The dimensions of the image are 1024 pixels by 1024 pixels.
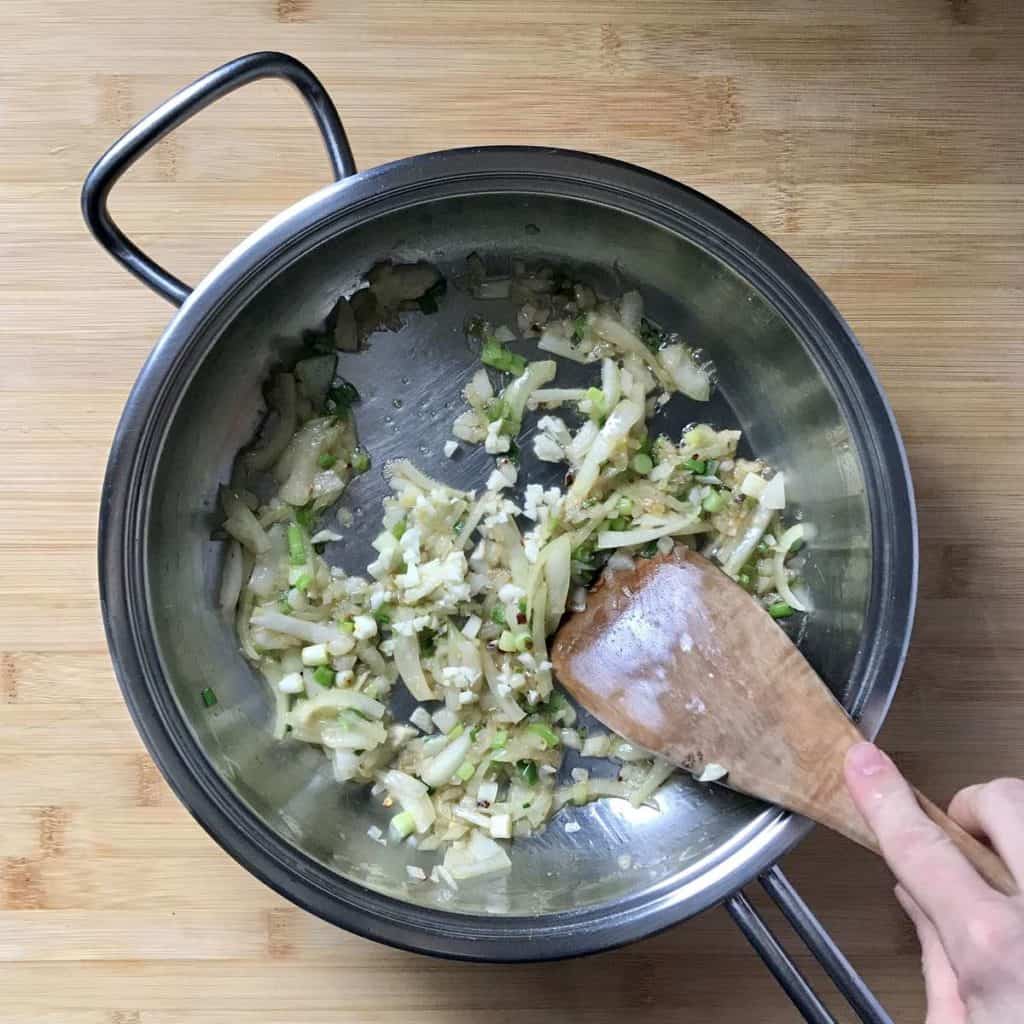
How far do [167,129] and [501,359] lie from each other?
57 cm

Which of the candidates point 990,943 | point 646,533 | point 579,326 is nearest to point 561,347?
point 579,326

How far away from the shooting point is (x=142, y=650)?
1205mm

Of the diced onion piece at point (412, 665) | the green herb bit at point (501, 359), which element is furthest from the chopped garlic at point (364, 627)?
the green herb bit at point (501, 359)

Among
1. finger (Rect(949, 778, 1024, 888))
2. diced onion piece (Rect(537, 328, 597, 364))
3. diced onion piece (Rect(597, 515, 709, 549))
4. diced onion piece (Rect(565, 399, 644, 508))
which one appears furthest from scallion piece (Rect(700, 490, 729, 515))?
finger (Rect(949, 778, 1024, 888))

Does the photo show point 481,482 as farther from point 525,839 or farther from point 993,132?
point 993,132

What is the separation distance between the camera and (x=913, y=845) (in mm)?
989

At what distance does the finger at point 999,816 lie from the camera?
102 cm

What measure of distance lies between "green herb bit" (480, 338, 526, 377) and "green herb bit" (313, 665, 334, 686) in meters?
0.52

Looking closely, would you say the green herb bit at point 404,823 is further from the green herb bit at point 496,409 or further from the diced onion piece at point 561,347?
the diced onion piece at point 561,347

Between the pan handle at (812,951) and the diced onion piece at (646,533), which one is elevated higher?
the diced onion piece at (646,533)

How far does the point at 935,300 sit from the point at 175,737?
4.00 feet

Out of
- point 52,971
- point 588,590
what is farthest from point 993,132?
point 52,971

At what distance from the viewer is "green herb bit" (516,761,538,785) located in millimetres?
1427

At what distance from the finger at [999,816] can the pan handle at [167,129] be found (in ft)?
3.55
